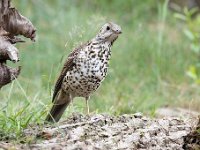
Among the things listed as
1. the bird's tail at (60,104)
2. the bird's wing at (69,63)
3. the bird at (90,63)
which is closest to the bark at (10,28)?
the bird at (90,63)

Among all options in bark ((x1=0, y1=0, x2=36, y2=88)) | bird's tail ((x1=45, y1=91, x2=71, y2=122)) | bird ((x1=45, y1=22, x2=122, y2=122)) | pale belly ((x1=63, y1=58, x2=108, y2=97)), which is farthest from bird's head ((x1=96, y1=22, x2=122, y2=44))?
bark ((x1=0, y1=0, x2=36, y2=88))

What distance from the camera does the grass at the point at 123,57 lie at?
25.3 ft

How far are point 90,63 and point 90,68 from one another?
0.14ft

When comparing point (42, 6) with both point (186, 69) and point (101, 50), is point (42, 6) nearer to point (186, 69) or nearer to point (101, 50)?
point (186, 69)

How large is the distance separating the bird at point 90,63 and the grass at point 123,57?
0.45m

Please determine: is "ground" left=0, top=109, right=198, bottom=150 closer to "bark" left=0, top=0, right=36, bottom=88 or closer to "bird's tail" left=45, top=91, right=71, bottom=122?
"bark" left=0, top=0, right=36, bottom=88

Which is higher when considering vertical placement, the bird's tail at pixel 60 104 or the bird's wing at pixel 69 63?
the bird's wing at pixel 69 63

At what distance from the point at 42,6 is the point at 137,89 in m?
2.75

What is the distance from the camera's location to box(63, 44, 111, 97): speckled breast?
18.9ft

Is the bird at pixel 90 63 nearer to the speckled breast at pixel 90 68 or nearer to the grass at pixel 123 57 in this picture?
the speckled breast at pixel 90 68

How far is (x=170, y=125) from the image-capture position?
17.5 feet

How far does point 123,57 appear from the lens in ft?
34.8

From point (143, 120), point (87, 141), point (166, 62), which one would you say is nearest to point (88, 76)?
point (143, 120)

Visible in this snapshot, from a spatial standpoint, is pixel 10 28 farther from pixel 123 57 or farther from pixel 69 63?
pixel 123 57
